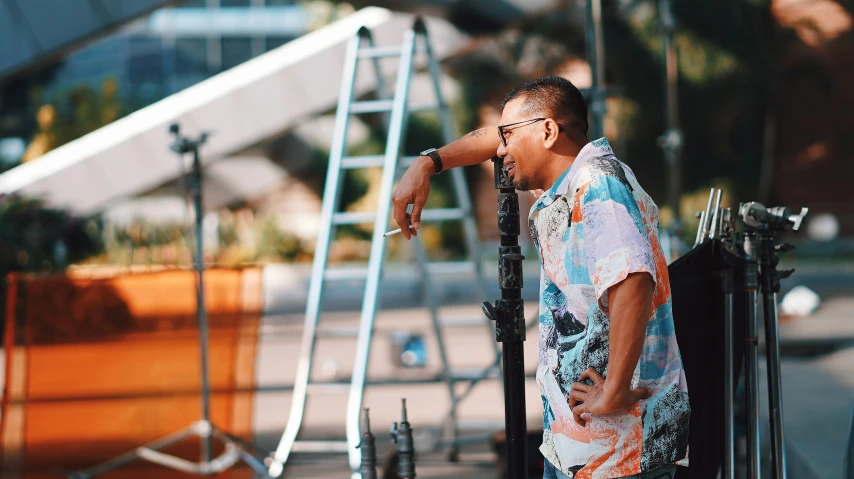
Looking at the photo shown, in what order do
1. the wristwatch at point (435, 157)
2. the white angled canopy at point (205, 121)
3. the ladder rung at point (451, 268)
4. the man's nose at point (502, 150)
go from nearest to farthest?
the man's nose at point (502, 150) → the wristwatch at point (435, 157) → the ladder rung at point (451, 268) → the white angled canopy at point (205, 121)

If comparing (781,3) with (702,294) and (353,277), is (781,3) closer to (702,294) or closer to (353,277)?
(353,277)

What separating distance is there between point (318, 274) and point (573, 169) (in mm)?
2861

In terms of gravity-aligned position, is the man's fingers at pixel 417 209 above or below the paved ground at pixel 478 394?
above

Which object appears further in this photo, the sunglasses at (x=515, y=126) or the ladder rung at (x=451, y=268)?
the ladder rung at (x=451, y=268)

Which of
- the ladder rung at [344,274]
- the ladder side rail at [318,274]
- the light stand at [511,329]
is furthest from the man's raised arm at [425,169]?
the ladder rung at [344,274]

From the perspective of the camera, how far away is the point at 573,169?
1.99m

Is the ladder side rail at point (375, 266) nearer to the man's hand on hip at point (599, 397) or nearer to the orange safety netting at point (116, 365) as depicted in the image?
the orange safety netting at point (116, 365)

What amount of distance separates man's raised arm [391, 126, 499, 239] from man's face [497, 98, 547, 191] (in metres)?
0.26

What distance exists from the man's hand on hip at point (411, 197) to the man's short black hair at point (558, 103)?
361 millimetres

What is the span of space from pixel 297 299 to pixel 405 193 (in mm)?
15823

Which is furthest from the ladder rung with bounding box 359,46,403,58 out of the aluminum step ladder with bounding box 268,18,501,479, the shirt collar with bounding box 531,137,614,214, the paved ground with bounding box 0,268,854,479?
A: the shirt collar with bounding box 531,137,614,214

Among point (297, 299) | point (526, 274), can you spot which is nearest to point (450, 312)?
point (526, 274)

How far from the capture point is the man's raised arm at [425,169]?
227 cm

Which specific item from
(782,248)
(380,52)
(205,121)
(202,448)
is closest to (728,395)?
(782,248)
